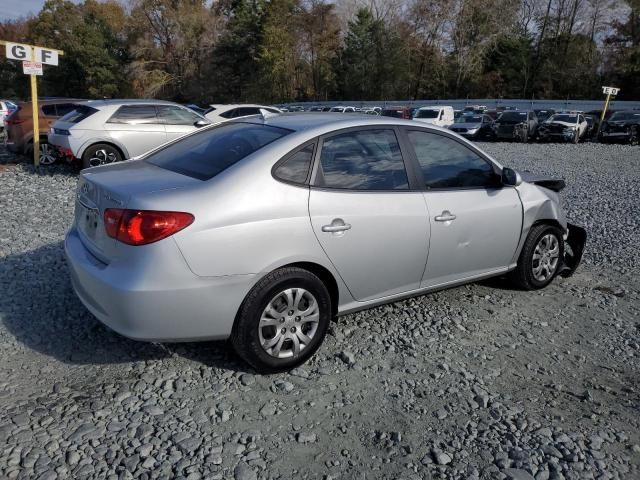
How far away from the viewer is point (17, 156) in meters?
13.3

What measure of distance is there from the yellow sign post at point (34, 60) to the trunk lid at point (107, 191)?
29.0 feet

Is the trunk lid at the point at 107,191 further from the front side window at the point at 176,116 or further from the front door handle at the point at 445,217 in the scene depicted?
the front side window at the point at 176,116

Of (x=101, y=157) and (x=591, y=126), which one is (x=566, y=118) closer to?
(x=591, y=126)

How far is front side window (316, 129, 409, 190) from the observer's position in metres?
3.47

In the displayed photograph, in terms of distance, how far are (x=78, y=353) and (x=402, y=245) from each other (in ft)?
7.65

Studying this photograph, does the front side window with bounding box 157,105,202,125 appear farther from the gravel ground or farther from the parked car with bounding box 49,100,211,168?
the gravel ground

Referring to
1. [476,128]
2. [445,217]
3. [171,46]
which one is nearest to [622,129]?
[476,128]

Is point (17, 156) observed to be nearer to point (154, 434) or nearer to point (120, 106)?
point (120, 106)

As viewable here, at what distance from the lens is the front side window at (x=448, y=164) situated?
12.9ft

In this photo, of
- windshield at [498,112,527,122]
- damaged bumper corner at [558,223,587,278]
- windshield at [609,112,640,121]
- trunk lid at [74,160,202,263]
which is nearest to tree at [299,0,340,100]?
windshield at [498,112,527,122]

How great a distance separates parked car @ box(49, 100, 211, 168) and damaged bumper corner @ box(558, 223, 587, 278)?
7513 mm

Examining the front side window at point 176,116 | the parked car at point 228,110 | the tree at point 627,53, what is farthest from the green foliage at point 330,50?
the front side window at point 176,116

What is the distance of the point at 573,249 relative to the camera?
211 inches

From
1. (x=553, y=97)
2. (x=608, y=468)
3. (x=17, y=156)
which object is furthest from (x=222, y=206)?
(x=553, y=97)
